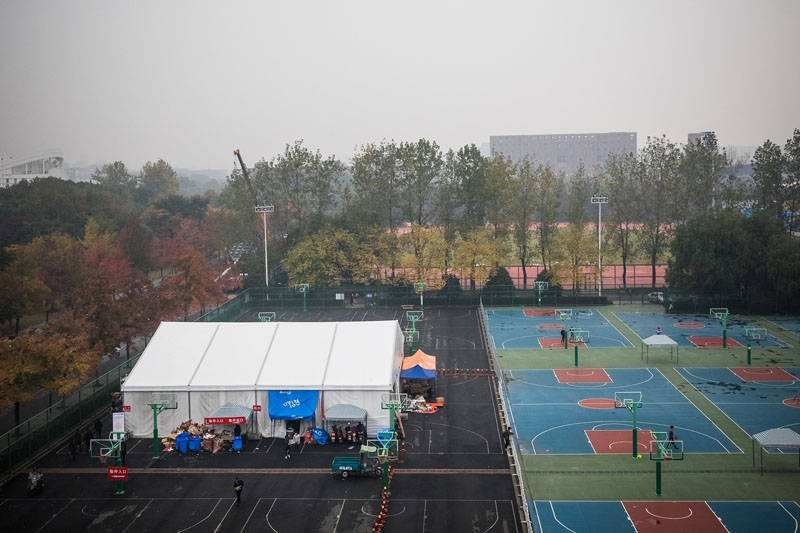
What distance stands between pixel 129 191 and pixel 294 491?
393ft

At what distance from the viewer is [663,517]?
27.2 meters

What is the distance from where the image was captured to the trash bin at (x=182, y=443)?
34875mm

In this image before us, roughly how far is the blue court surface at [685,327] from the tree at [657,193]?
1434 cm

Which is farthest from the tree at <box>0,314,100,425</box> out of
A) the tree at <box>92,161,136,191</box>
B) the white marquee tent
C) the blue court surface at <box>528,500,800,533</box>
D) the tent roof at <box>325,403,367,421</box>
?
the tree at <box>92,161,136,191</box>

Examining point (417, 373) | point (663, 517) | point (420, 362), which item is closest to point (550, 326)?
point (420, 362)

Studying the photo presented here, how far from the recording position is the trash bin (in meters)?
34.9

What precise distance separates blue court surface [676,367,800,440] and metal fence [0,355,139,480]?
34727 mm

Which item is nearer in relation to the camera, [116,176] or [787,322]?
[787,322]

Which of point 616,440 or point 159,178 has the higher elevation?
point 159,178

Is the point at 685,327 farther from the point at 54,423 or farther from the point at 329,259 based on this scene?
the point at 54,423

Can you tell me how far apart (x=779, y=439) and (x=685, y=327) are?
103 feet

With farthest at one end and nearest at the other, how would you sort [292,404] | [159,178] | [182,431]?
[159,178]
[182,431]
[292,404]

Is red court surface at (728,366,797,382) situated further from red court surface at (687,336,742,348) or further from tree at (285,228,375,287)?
tree at (285,228,375,287)

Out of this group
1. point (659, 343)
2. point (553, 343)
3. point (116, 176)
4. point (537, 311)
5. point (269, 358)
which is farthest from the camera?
point (116, 176)
